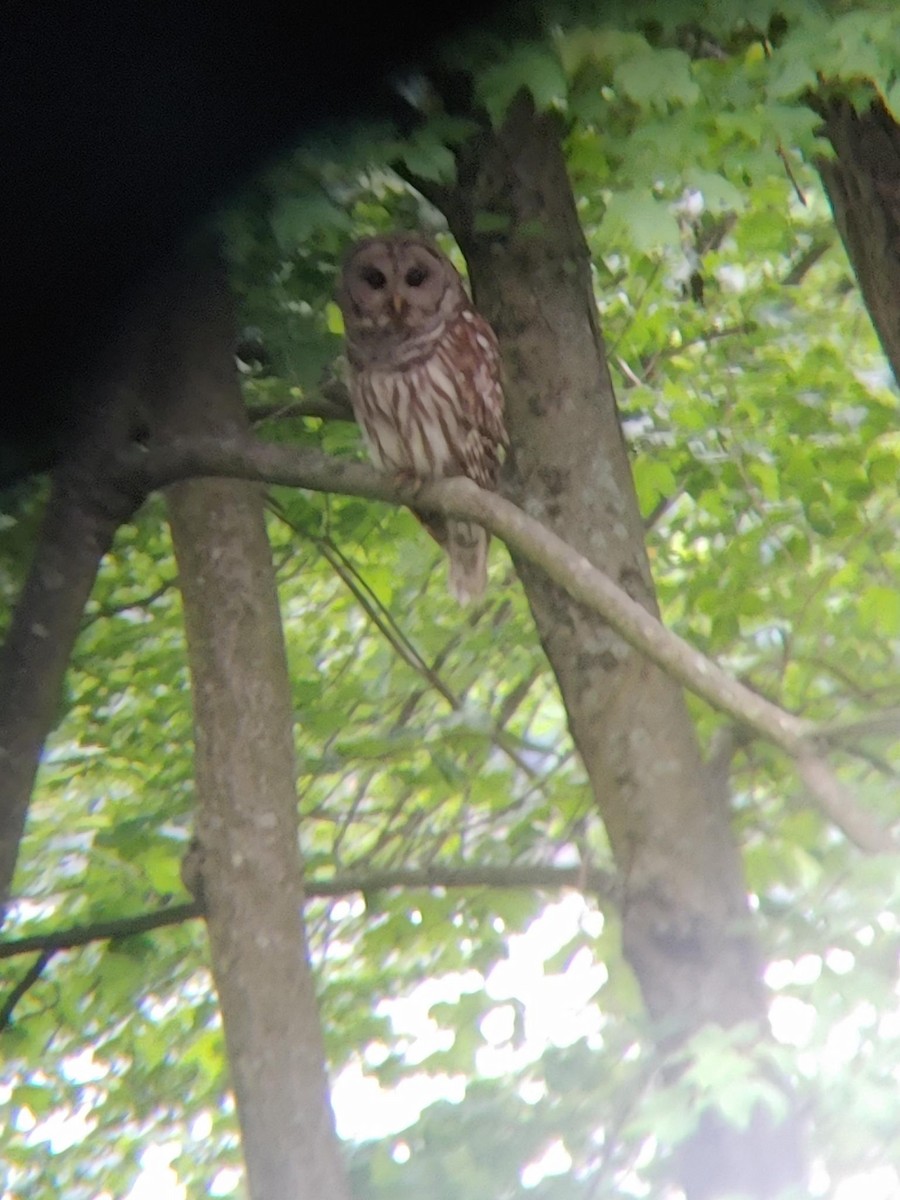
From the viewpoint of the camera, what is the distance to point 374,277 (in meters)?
2.70

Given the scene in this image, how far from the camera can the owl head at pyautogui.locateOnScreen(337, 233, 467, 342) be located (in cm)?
260

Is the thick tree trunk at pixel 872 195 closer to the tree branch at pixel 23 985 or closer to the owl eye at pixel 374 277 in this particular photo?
the owl eye at pixel 374 277

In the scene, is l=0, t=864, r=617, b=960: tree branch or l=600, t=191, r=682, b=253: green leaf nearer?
l=600, t=191, r=682, b=253: green leaf

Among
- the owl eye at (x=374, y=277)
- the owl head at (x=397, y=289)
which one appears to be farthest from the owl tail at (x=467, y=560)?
the owl eye at (x=374, y=277)

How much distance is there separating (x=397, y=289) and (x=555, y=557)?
89cm

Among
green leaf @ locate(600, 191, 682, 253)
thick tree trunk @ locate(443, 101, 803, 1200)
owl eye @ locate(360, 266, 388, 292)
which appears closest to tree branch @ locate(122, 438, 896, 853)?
thick tree trunk @ locate(443, 101, 803, 1200)

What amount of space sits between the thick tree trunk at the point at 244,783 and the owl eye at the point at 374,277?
446mm

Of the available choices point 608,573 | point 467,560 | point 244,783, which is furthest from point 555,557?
point 467,560

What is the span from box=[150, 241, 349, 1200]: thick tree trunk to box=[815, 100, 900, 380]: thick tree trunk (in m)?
1.11

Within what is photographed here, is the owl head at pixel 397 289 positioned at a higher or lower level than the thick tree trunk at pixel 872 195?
higher

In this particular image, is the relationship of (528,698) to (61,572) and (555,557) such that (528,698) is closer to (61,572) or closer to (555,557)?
(555,557)

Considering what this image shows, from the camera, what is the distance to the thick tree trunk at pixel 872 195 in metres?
2.39

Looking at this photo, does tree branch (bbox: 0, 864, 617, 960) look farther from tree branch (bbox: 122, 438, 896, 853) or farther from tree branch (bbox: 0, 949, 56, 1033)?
tree branch (bbox: 122, 438, 896, 853)

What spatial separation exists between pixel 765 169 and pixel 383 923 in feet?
5.31
